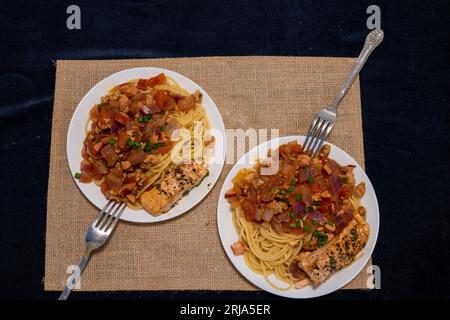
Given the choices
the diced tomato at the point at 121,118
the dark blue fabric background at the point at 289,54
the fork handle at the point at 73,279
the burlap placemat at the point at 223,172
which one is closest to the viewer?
the diced tomato at the point at 121,118

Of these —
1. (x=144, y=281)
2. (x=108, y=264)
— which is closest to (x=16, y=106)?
(x=108, y=264)

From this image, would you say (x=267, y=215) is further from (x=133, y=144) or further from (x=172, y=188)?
(x=133, y=144)

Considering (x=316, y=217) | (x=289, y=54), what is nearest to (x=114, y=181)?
(x=316, y=217)

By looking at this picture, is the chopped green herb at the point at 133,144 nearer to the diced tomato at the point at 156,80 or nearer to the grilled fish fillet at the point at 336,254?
the diced tomato at the point at 156,80

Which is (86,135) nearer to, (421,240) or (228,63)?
(228,63)

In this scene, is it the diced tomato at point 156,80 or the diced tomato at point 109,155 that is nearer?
the diced tomato at point 109,155

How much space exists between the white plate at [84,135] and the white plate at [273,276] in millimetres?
209

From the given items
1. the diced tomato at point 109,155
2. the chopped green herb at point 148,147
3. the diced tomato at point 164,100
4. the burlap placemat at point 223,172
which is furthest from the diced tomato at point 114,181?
the diced tomato at point 164,100

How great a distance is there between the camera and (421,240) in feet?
17.0

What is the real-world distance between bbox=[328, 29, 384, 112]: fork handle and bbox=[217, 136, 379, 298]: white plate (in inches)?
22.9

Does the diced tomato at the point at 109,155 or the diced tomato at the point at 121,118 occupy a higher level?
the diced tomato at the point at 121,118

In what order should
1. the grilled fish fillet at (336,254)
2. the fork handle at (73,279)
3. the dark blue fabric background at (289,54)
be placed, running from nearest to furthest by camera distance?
the grilled fish fillet at (336,254)
the fork handle at (73,279)
the dark blue fabric background at (289,54)

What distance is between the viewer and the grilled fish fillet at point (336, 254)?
466 centimetres

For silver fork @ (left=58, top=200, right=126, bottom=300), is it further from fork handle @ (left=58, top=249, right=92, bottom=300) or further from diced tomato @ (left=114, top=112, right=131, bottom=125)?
diced tomato @ (left=114, top=112, right=131, bottom=125)
